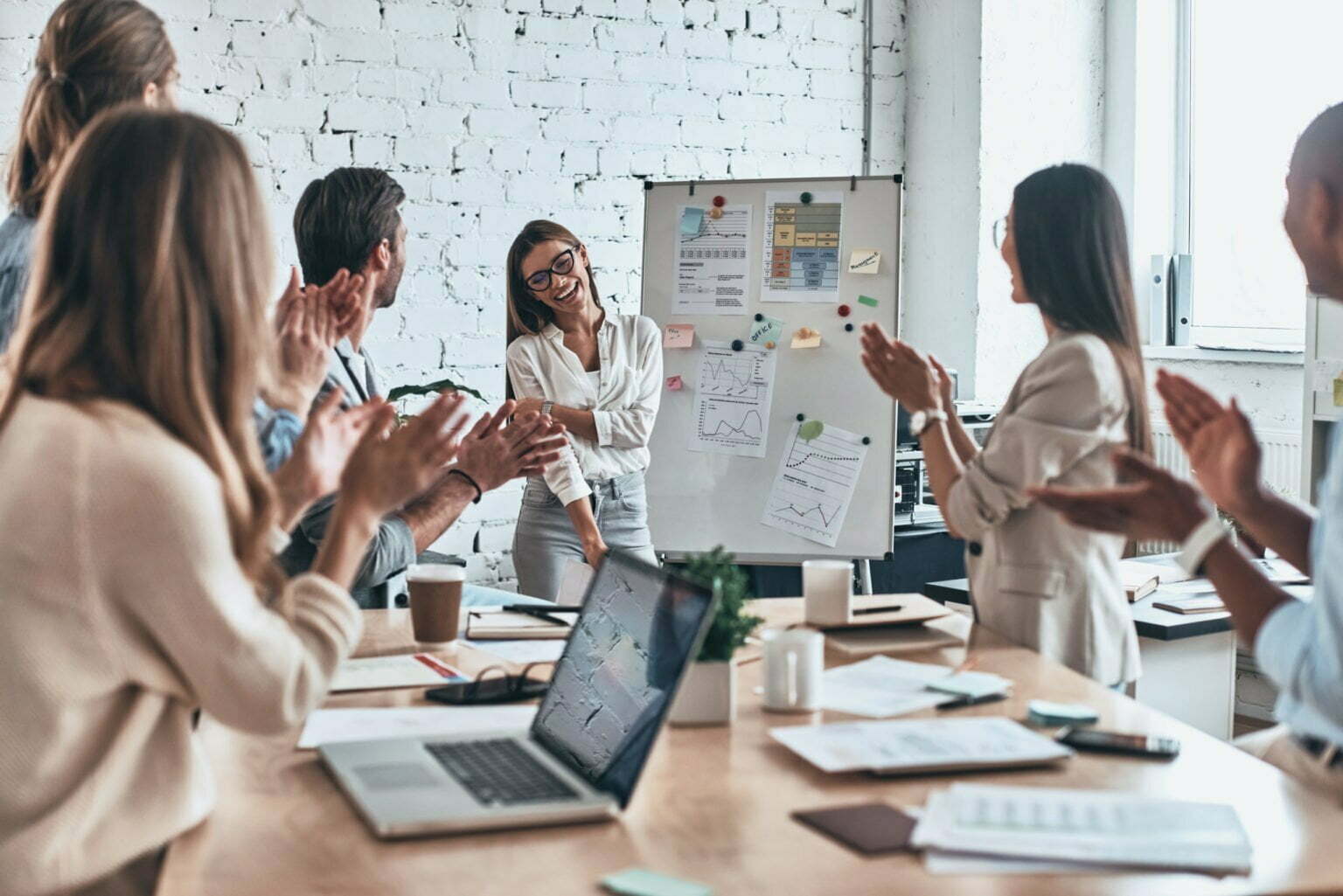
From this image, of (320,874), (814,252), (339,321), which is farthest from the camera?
(814,252)

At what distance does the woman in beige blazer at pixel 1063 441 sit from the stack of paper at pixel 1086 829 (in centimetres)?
78

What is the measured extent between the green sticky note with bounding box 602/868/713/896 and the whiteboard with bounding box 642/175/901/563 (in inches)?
98.0

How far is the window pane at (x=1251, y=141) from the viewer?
4.30 meters

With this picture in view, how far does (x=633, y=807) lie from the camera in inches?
52.1

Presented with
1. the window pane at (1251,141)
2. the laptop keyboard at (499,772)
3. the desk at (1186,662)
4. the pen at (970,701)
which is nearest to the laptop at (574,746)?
the laptop keyboard at (499,772)

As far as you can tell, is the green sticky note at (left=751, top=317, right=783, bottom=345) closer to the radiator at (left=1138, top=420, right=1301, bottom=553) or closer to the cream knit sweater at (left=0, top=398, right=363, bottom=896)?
the radiator at (left=1138, top=420, right=1301, bottom=553)

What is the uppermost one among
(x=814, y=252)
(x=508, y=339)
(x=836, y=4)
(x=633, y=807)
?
(x=836, y=4)

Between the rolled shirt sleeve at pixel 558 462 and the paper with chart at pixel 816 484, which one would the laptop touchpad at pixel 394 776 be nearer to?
the rolled shirt sleeve at pixel 558 462

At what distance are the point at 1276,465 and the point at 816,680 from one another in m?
3.04

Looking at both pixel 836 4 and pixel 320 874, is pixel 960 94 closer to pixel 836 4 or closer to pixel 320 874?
pixel 836 4

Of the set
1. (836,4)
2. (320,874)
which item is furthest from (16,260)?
(836,4)

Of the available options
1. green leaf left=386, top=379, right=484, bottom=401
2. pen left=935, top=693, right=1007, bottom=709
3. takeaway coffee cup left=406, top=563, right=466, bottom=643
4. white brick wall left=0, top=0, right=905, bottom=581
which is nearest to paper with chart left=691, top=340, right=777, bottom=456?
green leaf left=386, top=379, right=484, bottom=401

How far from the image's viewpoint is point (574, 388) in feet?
11.7

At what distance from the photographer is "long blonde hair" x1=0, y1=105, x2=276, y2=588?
3.93 feet
